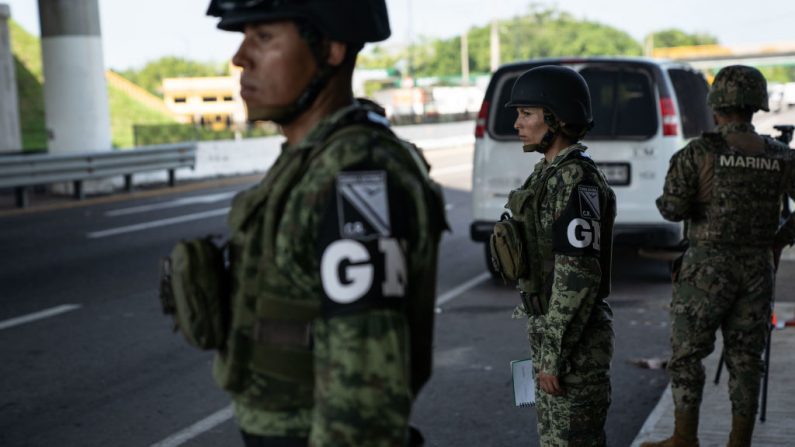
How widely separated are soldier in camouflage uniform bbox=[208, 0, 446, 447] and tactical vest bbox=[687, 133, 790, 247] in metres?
2.82

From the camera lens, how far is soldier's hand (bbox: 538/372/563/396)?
11.6 feet

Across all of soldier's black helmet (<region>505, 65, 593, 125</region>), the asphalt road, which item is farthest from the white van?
soldier's black helmet (<region>505, 65, 593, 125</region>)

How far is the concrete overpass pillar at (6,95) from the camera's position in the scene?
2506 cm

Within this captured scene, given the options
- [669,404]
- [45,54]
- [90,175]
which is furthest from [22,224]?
[669,404]

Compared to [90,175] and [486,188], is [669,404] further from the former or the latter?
[90,175]

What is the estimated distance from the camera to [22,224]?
15.2 meters

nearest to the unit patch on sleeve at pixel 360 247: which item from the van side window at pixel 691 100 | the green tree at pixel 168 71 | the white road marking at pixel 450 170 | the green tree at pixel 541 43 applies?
the van side window at pixel 691 100

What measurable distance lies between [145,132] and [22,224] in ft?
37.2

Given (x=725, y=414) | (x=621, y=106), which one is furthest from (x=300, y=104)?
(x=621, y=106)

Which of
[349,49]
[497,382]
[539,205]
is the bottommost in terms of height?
[497,382]

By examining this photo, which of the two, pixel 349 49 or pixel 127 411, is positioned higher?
pixel 349 49

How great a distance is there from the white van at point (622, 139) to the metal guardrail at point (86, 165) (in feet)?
32.6

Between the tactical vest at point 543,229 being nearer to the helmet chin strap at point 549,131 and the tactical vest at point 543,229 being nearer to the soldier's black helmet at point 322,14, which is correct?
the helmet chin strap at point 549,131

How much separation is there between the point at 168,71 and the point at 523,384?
178837mm
